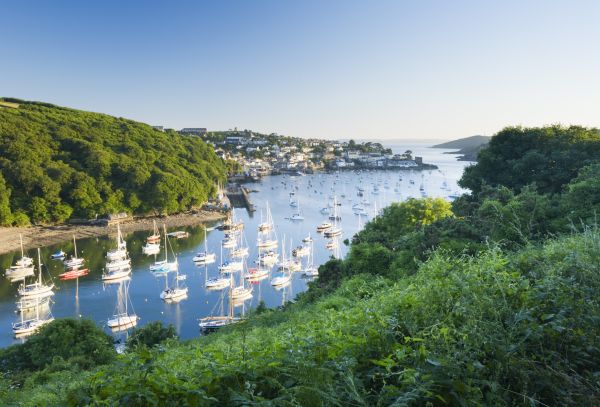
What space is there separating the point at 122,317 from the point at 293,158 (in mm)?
70766

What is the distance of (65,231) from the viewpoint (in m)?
31.1

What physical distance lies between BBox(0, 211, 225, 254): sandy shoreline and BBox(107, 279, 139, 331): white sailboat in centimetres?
1172

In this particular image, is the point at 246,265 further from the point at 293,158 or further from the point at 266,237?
the point at 293,158

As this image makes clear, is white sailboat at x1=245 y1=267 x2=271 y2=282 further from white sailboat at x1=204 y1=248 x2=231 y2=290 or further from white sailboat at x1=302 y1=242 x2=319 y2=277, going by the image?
white sailboat at x1=302 y1=242 x2=319 y2=277

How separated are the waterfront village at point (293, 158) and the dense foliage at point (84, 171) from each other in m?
23.3

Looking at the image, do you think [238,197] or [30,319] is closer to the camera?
[30,319]

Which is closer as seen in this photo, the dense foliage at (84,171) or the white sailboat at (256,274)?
the white sailboat at (256,274)

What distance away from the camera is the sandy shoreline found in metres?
27.7

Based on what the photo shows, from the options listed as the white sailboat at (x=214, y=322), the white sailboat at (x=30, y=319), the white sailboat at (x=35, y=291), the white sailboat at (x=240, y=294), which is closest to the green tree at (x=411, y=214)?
the white sailboat at (x=214, y=322)

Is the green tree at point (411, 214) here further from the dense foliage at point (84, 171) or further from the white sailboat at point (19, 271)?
the dense foliage at point (84, 171)

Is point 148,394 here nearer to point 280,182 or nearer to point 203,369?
point 203,369

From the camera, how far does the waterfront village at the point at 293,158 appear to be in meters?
77.4

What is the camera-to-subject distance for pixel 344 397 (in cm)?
181

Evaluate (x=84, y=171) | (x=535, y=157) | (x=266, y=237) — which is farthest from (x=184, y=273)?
(x=84, y=171)
